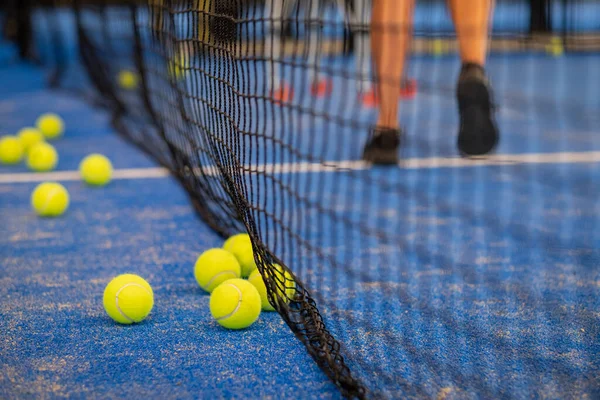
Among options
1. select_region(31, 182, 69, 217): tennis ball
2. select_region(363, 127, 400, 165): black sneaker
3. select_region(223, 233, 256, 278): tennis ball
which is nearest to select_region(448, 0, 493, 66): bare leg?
select_region(363, 127, 400, 165): black sneaker

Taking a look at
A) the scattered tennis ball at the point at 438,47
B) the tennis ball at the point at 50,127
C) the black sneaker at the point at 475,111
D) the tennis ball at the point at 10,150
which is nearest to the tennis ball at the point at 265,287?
the black sneaker at the point at 475,111

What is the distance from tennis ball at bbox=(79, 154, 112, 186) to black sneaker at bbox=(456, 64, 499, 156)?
1582 mm

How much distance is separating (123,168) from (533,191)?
1909 mm

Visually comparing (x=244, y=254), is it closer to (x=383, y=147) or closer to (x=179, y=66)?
(x=179, y=66)

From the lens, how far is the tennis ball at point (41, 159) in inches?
142

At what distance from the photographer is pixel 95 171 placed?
3.32m

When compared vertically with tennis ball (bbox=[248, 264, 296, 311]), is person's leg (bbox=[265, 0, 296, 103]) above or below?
above

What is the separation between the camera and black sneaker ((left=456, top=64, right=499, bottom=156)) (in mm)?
2535

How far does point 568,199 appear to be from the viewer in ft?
9.64

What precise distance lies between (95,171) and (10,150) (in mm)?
774

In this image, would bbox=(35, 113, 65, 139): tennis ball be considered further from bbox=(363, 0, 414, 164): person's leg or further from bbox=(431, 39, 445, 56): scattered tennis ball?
bbox=(431, 39, 445, 56): scattered tennis ball

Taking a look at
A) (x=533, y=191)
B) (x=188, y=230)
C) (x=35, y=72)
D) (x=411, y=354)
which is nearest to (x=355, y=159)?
(x=533, y=191)

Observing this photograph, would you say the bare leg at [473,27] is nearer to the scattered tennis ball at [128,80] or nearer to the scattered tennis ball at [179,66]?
the scattered tennis ball at [179,66]

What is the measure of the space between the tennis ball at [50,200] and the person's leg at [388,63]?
1179 millimetres
